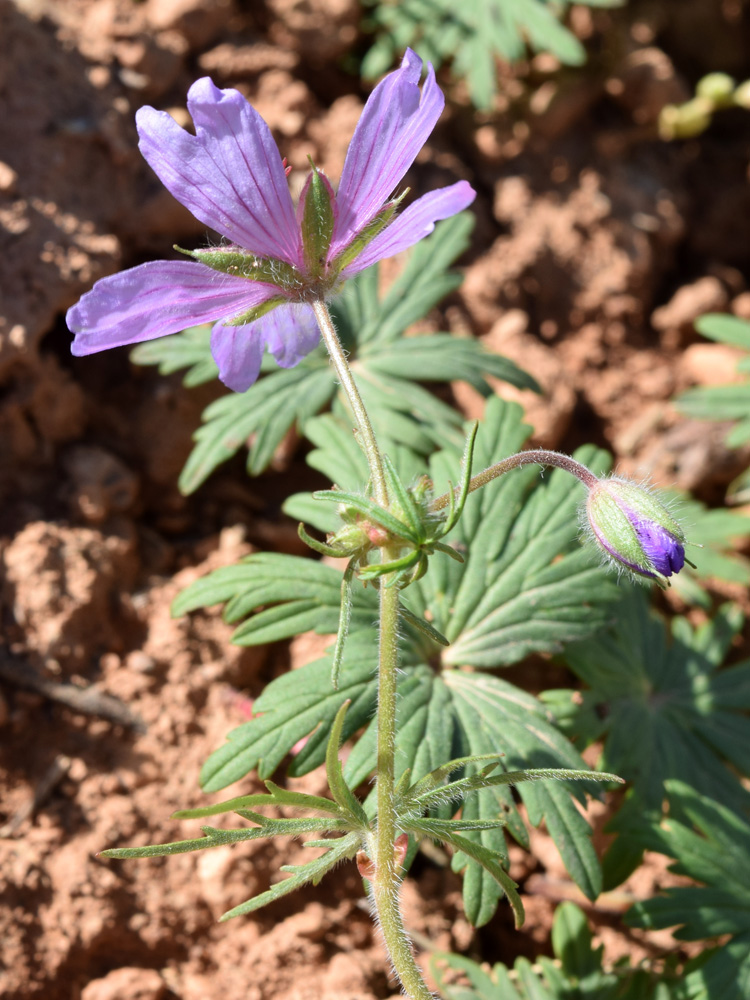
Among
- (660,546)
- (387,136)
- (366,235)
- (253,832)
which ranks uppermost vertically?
(387,136)

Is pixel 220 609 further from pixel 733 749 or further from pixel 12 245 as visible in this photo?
pixel 733 749

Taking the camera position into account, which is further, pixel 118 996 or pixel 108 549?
pixel 108 549

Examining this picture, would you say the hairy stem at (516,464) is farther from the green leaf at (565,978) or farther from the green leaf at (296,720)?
the green leaf at (565,978)

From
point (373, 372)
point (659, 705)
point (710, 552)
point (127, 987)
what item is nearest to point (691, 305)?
point (710, 552)

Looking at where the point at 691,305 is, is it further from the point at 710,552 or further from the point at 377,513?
the point at 377,513

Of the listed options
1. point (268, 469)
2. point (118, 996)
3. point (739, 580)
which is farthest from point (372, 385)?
point (118, 996)

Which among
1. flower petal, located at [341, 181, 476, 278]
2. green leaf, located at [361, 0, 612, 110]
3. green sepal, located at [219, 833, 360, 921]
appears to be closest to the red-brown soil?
green leaf, located at [361, 0, 612, 110]

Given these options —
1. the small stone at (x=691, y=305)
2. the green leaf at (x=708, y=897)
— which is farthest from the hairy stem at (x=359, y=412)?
the small stone at (x=691, y=305)
